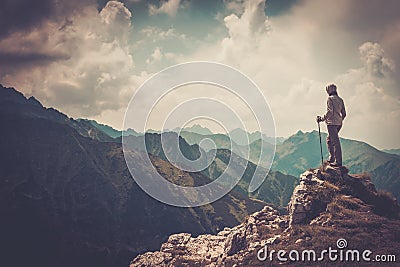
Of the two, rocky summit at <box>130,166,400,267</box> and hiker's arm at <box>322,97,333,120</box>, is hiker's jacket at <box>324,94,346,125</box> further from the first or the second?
rocky summit at <box>130,166,400,267</box>

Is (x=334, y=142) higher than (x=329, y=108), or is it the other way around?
(x=329, y=108)

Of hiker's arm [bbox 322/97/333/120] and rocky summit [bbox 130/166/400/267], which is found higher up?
hiker's arm [bbox 322/97/333/120]

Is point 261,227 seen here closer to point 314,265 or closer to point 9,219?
point 314,265

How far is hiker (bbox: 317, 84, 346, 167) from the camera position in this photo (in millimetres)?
66125

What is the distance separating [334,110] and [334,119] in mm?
1793

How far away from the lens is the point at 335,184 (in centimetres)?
6769

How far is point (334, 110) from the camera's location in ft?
217

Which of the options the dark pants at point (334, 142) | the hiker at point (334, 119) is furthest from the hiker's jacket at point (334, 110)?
the dark pants at point (334, 142)

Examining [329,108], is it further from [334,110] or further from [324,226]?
[324,226]

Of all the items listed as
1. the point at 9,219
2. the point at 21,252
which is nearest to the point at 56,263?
the point at 21,252

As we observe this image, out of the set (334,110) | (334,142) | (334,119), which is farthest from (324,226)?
(334,110)

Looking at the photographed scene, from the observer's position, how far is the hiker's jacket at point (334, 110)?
217 feet

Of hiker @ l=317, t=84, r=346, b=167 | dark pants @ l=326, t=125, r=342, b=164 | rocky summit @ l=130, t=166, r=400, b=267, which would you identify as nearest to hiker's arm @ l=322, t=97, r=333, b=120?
hiker @ l=317, t=84, r=346, b=167

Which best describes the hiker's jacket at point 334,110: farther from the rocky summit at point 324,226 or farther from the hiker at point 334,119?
the rocky summit at point 324,226
